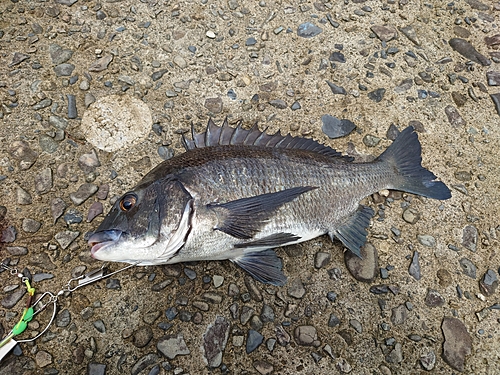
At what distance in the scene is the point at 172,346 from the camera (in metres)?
2.68

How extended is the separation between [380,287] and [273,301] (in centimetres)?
88

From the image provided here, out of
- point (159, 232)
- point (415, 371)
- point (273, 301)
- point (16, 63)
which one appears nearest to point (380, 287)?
point (415, 371)

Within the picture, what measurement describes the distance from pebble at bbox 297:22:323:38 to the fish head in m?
2.53

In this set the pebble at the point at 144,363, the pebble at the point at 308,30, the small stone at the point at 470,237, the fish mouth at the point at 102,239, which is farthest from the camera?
the pebble at the point at 308,30

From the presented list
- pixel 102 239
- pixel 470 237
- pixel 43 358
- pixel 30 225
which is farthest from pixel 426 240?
pixel 30 225

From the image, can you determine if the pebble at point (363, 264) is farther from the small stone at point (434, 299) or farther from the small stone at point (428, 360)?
the small stone at point (428, 360)

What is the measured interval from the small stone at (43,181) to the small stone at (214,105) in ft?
5.01

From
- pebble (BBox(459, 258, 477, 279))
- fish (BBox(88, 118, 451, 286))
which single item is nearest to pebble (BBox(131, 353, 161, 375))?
→ fish (BBox(88, 118, 451, 286))

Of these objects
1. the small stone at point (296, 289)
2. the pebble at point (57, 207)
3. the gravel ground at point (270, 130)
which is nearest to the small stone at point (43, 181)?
the gravel ground at point (270, 130)

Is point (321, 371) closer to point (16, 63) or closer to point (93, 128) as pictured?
point (93, 128)

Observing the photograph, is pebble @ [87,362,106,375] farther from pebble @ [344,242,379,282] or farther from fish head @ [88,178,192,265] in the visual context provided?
pebble @ [344,242,379,282]

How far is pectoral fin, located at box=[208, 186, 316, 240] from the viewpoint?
2.53m

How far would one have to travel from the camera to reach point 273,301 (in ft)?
9.55

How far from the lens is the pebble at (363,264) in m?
3.05
